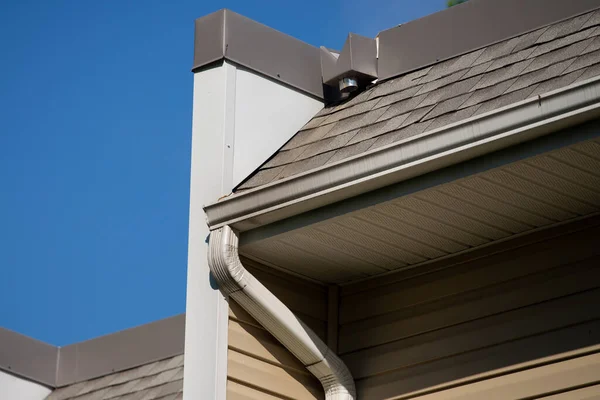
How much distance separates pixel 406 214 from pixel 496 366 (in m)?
0.83

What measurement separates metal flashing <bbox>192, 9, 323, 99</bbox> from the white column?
111 mm

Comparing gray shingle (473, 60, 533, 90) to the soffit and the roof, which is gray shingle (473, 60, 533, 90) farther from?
the soffit

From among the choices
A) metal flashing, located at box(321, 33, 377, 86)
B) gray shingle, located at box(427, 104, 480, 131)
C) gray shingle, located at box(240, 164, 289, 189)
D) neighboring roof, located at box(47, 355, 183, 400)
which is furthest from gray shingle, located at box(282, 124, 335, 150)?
neighboring roof, located at box(47, 355, 183, 400)

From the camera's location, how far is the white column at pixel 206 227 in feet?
17.4

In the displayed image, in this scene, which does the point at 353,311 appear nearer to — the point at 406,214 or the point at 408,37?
the point at 406,214

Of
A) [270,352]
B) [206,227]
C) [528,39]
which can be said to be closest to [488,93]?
[528,39]

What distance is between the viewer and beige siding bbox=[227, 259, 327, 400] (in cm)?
539

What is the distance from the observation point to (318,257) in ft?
18.5

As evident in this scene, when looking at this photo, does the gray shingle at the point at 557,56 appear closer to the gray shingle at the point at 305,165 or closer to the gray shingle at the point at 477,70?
the gray shingle at the point at 477,70

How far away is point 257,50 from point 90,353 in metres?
4.14

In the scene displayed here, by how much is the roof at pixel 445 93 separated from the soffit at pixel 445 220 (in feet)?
1.00

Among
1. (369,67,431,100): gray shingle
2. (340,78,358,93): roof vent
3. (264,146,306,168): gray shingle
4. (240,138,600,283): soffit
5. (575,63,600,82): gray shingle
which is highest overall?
(340,78,358,93): roof vent

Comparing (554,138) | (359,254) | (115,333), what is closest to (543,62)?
(554,138)

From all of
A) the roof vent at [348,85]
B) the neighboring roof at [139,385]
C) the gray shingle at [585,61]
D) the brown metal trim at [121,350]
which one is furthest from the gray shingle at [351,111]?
the brown metal trim at [121,350]
